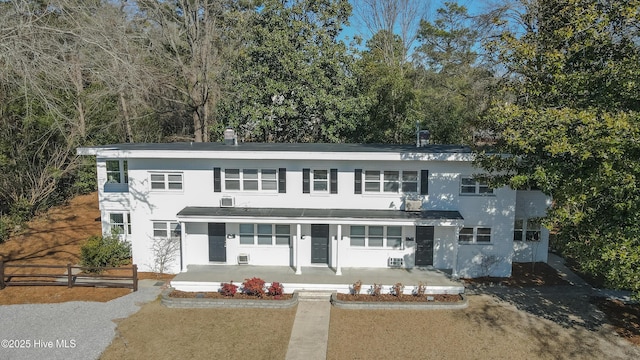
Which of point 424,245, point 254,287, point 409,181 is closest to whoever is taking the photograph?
point 254,287

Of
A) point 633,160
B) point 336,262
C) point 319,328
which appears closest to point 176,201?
point 336,262

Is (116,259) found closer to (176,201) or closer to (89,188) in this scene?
(176,201)

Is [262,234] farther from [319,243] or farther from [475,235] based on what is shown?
[475,235]

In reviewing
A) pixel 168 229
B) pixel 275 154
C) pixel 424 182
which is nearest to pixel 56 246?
pixel 168 229

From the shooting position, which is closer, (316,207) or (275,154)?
(275,154)

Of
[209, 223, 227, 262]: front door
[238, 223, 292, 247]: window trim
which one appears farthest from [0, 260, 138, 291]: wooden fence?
[238, 223, 292, 247]: window trim

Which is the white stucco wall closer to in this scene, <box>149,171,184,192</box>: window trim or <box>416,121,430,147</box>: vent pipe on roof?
<box>149,171,184,192</box>: window trim

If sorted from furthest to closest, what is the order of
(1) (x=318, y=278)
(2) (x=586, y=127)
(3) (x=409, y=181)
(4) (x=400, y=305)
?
(3) (x=409, y=181)
(1) (x=318, y=278)
(4) (x=400, y=305)
(2) (x=586, y=127)
